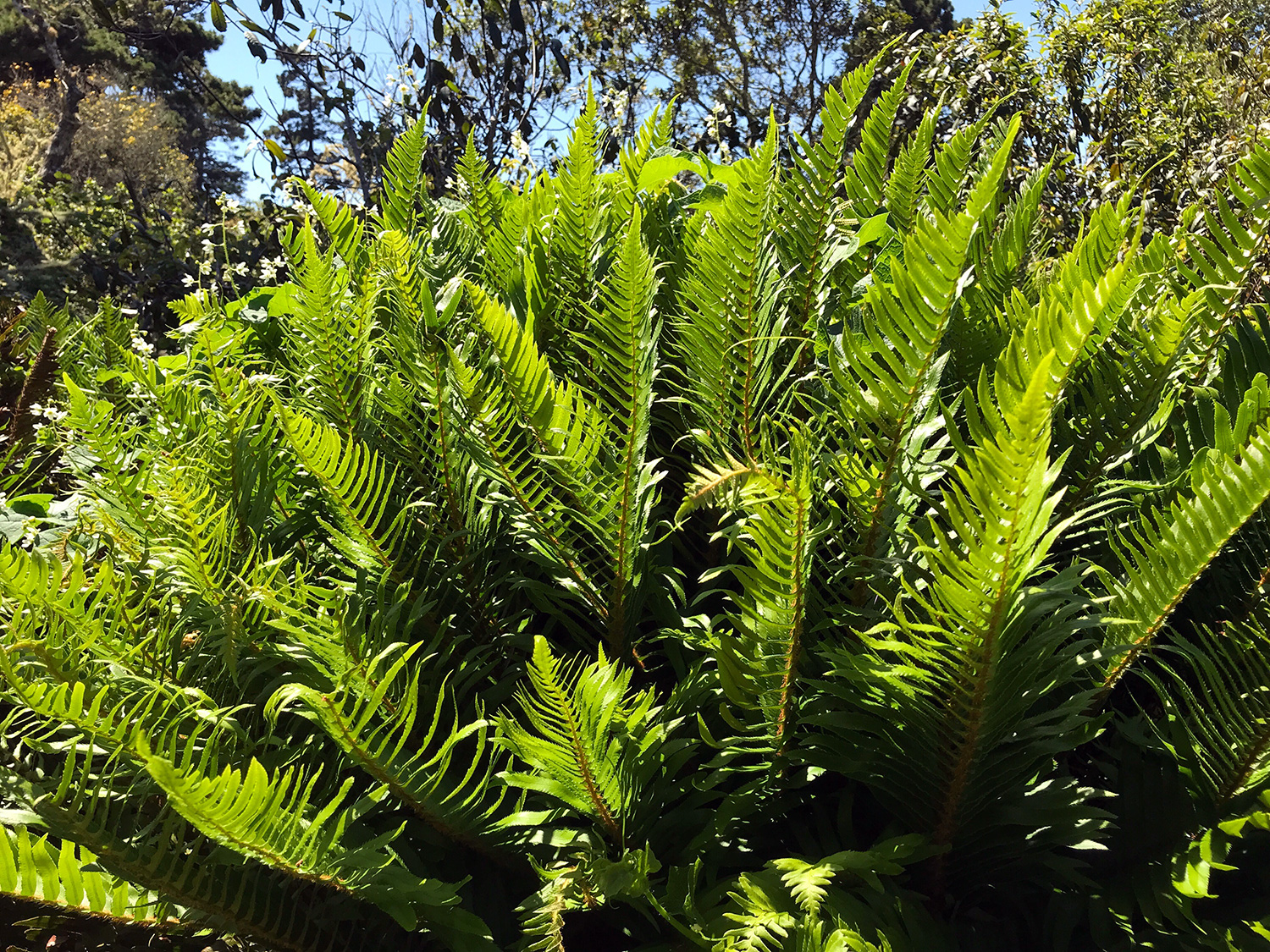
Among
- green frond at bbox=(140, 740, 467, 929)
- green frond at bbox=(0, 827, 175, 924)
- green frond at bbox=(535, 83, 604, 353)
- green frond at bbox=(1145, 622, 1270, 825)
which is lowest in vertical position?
green frond at bbox=(0, 827, 175, 924)

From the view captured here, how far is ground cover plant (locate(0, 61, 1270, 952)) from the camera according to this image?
32.6 inches

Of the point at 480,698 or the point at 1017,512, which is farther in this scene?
the point at 480,698

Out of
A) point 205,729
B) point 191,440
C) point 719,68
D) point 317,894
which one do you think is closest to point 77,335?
point 191,440

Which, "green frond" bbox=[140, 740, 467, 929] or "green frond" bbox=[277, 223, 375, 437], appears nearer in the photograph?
"green frond" bbox=[140, 740, 467, 929]

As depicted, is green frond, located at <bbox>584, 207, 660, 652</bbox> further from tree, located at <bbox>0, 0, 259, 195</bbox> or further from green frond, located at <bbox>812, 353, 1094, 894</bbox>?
tree, located at <bbox>0, 0, 259, 195</bbox>

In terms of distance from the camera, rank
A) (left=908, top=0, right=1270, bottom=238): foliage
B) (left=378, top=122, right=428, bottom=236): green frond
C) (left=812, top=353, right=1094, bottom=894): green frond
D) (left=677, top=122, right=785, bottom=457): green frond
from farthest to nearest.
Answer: (left=908, top=0, right=1270, bottom=238): foliage < (left=378, top=122, right=428, bottom=236): green frond < (left=677, top=122, right=785, bottom=457): green frond < (left=812, top=353, right=1094, bottom=894): green frond

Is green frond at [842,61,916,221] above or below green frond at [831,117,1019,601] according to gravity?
above

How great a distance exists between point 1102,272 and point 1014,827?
2.19ft

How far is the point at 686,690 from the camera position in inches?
40.4

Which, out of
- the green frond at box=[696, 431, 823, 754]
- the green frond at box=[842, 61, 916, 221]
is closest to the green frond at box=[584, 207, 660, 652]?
the green frond at box=[696, 431, 823, 754]

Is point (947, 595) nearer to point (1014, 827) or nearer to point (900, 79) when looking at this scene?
point (1014, 827)

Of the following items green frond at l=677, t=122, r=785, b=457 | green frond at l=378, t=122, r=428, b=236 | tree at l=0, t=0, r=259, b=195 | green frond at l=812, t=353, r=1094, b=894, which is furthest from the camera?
tree at l=0, t=0, r=259, b=195

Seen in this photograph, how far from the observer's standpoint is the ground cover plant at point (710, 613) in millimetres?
Answer: 829

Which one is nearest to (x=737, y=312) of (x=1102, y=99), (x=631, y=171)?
(x=631, y=171)
